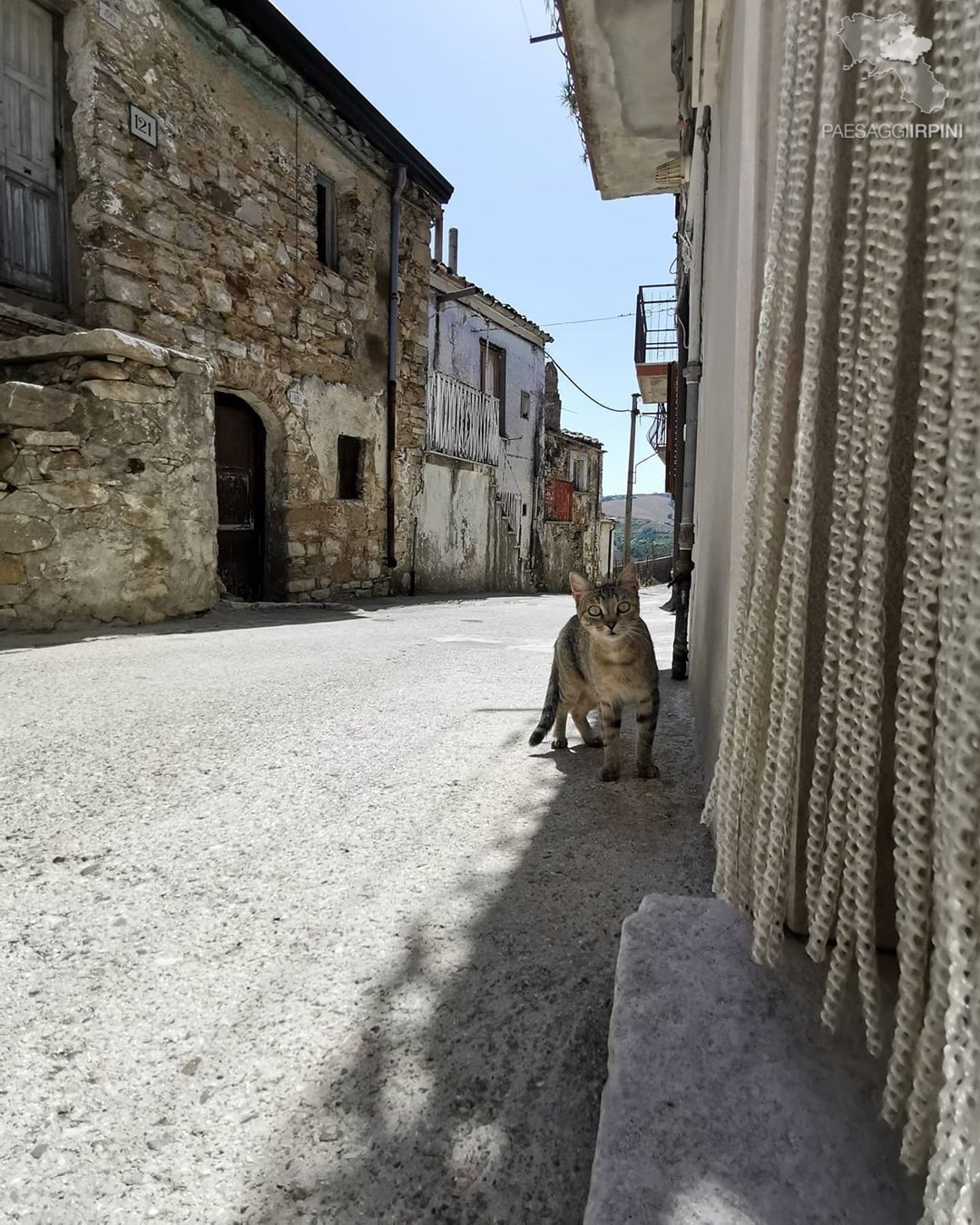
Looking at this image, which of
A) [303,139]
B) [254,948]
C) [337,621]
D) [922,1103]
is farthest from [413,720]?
[303,139]

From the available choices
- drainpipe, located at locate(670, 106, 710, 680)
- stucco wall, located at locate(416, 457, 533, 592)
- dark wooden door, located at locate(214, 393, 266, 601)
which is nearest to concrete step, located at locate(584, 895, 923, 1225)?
drainpipe, located at locate(670, 106, 710, 680)

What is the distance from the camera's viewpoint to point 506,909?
1534 millimetres

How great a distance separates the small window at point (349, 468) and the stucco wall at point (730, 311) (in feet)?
21.8

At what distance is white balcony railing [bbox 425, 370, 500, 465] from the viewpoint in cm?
1259

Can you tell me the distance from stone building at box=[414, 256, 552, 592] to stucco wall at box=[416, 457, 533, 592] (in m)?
0.02

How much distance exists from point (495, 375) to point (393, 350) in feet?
24.1

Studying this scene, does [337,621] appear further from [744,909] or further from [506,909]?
[744,909]

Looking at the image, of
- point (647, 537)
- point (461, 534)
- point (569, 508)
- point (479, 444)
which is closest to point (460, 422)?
point (479, 444)

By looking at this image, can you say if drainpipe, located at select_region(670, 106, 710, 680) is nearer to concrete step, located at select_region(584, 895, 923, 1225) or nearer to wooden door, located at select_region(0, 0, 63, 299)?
concrete step, located at select_region(584, 895, 923, 1225)

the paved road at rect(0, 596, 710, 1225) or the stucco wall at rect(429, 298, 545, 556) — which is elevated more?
the stucco wall at rect(429, 298, 545, 556)

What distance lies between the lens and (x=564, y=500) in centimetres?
1945

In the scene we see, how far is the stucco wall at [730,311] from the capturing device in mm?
1233

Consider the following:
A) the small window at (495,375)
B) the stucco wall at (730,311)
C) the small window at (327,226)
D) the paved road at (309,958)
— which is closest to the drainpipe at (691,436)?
the stucco wall at (730,311)

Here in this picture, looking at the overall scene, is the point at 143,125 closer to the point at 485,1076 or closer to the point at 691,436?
the point at 691,436
